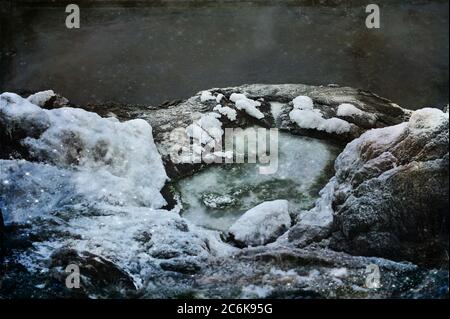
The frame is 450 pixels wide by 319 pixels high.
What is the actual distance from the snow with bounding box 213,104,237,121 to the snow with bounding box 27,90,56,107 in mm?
1601

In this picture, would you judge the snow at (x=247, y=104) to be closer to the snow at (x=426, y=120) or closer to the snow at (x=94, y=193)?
the snow at (x=94, y=193)

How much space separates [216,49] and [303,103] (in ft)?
3.39

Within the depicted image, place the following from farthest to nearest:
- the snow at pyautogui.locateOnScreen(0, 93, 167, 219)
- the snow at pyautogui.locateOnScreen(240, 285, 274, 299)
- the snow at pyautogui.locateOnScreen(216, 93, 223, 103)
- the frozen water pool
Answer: the snow at pyautogui.locateOnScreen(216, 93, 223, 103)
the snow at pyautogui.locateOnScreen(0, 93, 167, 219)
the frozen water pool
the snow at pyautogui.locateOnScreen(240, 285, 274, 299)

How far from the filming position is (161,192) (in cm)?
422

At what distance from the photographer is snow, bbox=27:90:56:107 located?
4.69m

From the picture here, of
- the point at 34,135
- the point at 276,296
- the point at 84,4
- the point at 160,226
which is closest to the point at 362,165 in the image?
the point at 276,296

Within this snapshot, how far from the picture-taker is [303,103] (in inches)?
193

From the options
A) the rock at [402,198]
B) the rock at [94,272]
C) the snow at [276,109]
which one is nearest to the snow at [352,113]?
the snow at [276,109]

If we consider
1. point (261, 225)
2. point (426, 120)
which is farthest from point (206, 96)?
point (426, 120)

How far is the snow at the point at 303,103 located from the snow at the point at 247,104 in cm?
36

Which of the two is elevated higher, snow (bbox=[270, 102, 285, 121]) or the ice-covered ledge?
snow (bbox=[270, 102, 285, 121])

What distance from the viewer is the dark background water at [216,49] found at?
15.5 ft

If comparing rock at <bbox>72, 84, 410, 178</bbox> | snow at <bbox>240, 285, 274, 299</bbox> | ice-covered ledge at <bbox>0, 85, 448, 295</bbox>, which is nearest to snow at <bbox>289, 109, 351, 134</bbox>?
rock at <bbox>72, 84, 410, 178</bbox>

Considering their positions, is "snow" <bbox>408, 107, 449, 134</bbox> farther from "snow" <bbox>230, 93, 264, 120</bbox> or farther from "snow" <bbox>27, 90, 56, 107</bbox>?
"snow" <bbox>27, 90, 56, 107</bbox>
